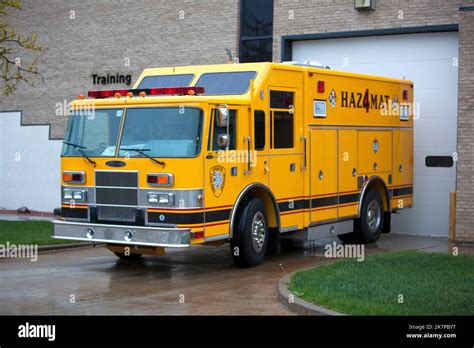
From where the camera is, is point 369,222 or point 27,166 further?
point 27,166

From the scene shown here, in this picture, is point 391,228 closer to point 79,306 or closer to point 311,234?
point 311,234

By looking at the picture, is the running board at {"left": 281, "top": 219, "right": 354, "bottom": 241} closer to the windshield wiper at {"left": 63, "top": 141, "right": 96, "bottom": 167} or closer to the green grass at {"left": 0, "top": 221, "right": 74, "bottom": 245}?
the windshield wiper at {"left": 63, "top": 141, "right": 96, "bottom": 167}

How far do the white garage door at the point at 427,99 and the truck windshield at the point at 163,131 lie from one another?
25.2 ft

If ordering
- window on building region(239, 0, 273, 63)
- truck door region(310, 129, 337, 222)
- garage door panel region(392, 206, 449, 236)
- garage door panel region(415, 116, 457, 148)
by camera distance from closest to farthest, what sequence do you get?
truck door region(310, 129, 337, 222) < garage door panel region(415, 116, 457, 148) < garage door panel region(392, 206, 449, 236) < window on building region(239, 0, 273, 63)

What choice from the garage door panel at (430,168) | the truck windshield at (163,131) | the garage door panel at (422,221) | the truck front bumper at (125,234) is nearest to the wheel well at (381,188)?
the garage door panel at (422,221)

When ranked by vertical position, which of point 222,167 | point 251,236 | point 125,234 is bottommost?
point 251,236

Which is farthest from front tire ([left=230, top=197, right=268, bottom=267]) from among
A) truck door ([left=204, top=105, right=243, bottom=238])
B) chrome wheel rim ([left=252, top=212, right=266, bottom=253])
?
truck door ([left=204, top=105, right=243, bottom=238])

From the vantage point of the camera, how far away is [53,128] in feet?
82.3

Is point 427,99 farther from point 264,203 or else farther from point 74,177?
point 74,177

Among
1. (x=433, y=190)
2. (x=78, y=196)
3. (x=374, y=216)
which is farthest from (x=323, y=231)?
(x=78, y=196)

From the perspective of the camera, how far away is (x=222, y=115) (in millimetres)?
12945

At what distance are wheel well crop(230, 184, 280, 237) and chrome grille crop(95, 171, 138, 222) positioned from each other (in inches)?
61.5

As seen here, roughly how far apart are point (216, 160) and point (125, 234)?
1.74 meters

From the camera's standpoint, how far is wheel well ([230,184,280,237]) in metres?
13.4
